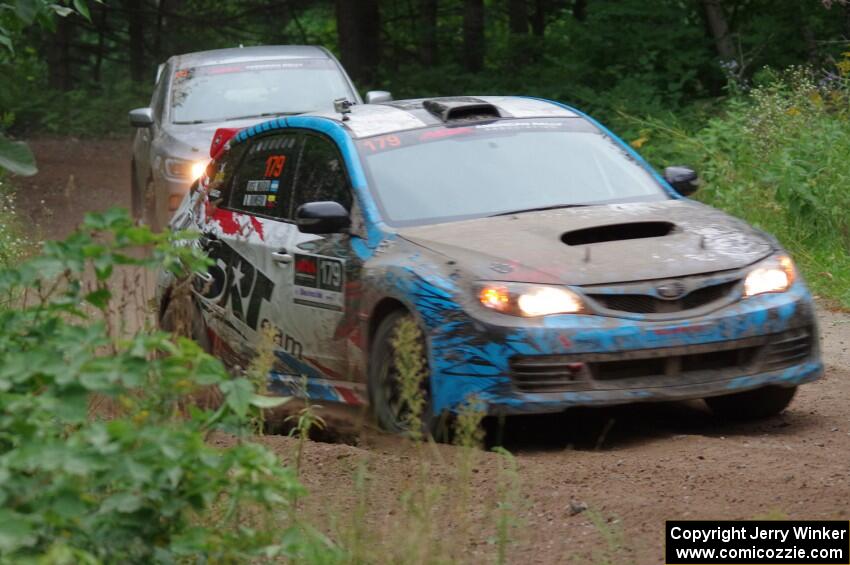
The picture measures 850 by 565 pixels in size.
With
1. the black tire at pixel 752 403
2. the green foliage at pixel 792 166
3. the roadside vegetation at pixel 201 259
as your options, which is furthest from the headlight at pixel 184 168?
the black tire at pixel 752 403

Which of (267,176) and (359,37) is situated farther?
(359,37)

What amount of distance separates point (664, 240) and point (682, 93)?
1254 cm

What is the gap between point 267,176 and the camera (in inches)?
340

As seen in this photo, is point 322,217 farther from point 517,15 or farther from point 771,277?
point 517,15

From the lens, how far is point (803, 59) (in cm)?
1939

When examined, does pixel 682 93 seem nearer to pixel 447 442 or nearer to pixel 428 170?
pixel 428 170

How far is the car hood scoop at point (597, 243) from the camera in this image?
6.62 meters

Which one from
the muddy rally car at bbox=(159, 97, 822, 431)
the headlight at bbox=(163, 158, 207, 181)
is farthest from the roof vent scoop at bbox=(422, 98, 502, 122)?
the headlight at bbox=(163, 158, 207, 181)

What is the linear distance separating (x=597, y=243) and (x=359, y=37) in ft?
62.7

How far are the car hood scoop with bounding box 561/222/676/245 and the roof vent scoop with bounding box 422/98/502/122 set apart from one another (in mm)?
1418

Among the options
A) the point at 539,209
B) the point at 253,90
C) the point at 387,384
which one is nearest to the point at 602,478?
the point at 387,384

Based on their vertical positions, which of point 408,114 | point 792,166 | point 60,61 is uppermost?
point 408,114

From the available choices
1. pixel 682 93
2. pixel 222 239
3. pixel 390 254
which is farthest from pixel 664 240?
pixel 682 93

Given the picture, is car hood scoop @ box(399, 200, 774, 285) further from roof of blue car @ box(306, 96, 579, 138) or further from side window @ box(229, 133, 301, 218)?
side window @ box(229, 133, 301, 218)
